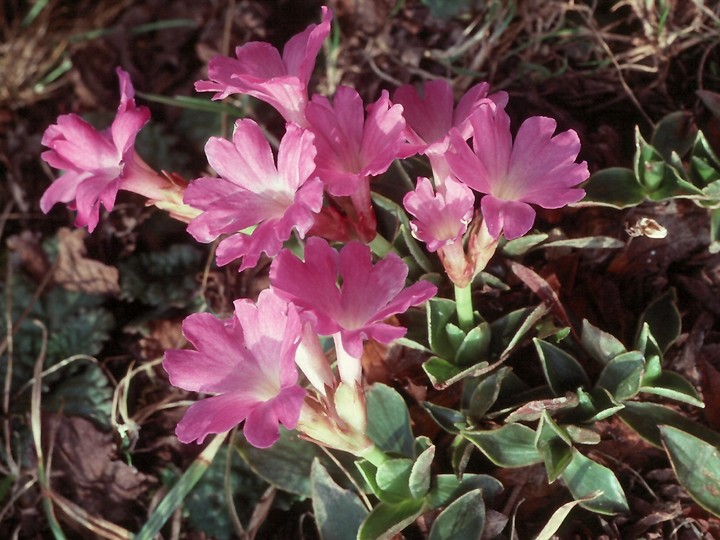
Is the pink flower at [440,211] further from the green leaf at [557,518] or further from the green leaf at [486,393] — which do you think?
the green leaf at [557,518]

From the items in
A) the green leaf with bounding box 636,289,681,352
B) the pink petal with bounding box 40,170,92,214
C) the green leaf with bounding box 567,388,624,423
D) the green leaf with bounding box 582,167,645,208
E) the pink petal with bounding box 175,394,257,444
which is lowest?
the green leaf with bounding box 567,388,624,423

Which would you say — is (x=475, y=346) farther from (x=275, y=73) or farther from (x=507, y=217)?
(x=275, y=73)

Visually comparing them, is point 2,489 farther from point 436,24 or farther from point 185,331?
point 436,24

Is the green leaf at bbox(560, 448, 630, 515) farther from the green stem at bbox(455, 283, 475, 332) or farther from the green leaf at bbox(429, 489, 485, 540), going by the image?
the green stem at bbox(455, 283, 475, 332)

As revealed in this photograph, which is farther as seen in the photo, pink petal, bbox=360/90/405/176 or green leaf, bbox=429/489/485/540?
green leaf, bbox=429/489/485/540

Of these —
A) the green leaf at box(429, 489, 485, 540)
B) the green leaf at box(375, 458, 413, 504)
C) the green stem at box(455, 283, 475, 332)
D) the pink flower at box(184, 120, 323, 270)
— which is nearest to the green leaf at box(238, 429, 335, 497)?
the green leaf at box(375, 458, 413, 504)

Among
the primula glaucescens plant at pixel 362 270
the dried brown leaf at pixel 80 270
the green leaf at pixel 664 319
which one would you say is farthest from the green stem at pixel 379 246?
the dried brown leaf at pixel 80 270
